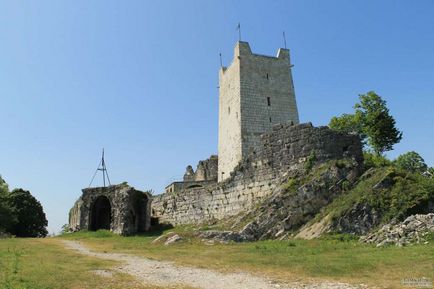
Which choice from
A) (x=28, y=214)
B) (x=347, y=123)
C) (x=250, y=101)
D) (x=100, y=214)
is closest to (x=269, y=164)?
(x=250, y=101)

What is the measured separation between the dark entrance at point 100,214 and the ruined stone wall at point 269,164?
31.4ft

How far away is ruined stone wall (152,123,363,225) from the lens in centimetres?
2027

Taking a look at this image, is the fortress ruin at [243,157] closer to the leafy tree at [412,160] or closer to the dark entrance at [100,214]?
the dark entrance at [100,214]

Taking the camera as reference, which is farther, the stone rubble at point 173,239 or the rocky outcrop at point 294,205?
the rocky outcrop at point 294,205

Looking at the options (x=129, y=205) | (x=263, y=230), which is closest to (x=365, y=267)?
(x=263, y=230)

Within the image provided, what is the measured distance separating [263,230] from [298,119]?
23437mm

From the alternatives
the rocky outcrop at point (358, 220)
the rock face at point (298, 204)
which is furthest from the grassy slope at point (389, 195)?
the rock face at point (298, 204)

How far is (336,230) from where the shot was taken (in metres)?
16.2

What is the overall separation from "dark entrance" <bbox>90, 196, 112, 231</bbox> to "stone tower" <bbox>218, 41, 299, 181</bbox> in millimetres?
11107

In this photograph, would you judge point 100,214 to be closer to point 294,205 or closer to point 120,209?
point 120,209

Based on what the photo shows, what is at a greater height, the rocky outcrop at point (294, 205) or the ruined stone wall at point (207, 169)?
the ruined stone wall at point (207, 169)

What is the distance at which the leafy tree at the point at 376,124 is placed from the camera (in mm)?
38281

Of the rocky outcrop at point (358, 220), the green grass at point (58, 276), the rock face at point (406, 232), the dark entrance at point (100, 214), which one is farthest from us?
the dark entrance at point (100, 214)

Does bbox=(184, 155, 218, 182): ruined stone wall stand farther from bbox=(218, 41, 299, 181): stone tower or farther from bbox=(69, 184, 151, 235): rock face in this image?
bbox=(69, 184, 151, 235): rock face
